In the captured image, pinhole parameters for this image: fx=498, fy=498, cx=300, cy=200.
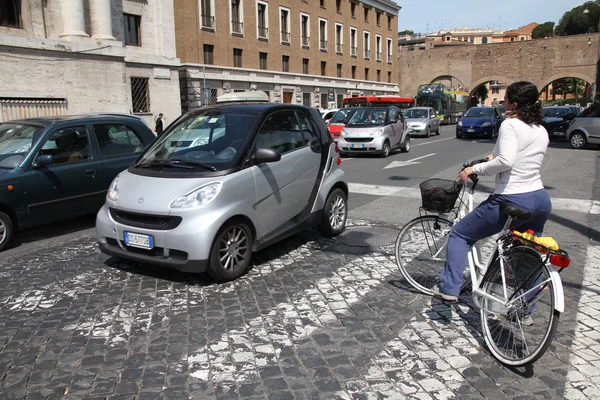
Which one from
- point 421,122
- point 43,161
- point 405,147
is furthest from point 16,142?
point 421,122

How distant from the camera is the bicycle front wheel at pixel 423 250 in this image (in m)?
4.29

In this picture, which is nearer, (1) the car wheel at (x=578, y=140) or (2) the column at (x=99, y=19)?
(1) the car wheel at (x=578, y=140)

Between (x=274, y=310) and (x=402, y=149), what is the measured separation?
1457 cm

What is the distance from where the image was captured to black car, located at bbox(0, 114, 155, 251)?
6.41 metres

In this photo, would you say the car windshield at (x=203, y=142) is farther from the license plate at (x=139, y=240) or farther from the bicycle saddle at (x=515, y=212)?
the bicycle saddle at (x=515, y=212)

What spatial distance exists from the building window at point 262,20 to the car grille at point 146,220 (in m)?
38.5

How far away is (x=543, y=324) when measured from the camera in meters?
3.05

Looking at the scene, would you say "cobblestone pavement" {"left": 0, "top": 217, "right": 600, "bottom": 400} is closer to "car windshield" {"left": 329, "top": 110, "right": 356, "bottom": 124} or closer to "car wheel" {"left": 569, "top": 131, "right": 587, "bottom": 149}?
"car windshield" {"left": 329, "top": 110, "right": 356, "bottom": 124}

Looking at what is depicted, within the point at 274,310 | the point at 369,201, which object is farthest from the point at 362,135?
the point at 274,310

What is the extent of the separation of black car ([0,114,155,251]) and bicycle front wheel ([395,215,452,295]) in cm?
478

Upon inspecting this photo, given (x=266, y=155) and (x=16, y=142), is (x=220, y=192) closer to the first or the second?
(x=266, y=155)

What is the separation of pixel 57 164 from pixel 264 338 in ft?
15.3

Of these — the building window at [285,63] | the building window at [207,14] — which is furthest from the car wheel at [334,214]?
the building window at [285,63]

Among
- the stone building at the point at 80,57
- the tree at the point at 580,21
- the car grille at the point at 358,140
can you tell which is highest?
the tree at the point at 580,21
